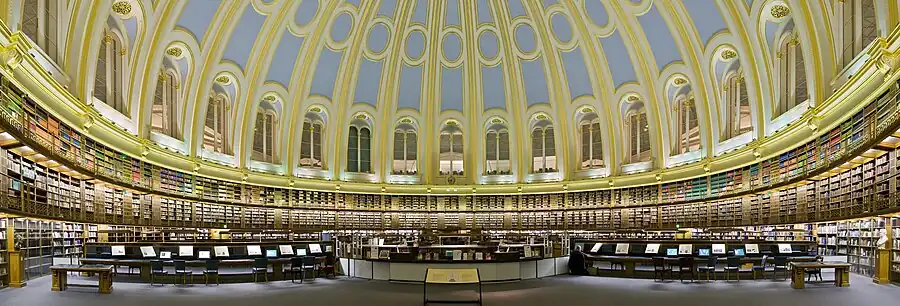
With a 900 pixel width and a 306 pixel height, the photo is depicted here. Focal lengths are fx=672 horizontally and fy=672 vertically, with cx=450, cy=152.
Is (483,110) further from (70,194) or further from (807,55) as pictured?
(70,194)

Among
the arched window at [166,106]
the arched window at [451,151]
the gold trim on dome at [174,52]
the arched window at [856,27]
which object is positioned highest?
the gold trim on dome at [174,52]

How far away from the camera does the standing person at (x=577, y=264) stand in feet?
54.7

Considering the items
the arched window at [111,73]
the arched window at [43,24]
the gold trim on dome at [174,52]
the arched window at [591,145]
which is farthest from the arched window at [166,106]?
the arched window at [591,145]

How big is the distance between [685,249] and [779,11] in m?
8.55

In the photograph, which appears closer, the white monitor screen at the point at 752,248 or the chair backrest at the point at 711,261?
the chair backrest at the point at 711,261

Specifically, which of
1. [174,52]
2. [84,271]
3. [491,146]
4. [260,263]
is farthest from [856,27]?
[174,52]

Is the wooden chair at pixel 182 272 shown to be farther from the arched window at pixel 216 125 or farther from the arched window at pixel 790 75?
the arched window at pixel 790 75

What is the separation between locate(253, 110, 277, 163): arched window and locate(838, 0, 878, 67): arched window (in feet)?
71.8

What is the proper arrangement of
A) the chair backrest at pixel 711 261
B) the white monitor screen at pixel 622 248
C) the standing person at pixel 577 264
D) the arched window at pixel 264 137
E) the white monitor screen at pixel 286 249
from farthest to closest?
the arched window at pixel 264 137
the white monitor screen at pixel 622 248
the standing person at pixel 577 264
the white monitor screen at pixel 286 249
the chair backrest at pixel 711 261

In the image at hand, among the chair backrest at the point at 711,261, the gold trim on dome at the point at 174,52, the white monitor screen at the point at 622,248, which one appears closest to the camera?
the chair backrest at the point at 711,261

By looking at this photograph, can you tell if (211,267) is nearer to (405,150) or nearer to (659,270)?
(659,270)

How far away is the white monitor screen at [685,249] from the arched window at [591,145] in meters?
14.9

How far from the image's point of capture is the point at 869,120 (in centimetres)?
1406

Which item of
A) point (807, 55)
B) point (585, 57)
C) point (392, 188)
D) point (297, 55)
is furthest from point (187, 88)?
point (807, 55)
